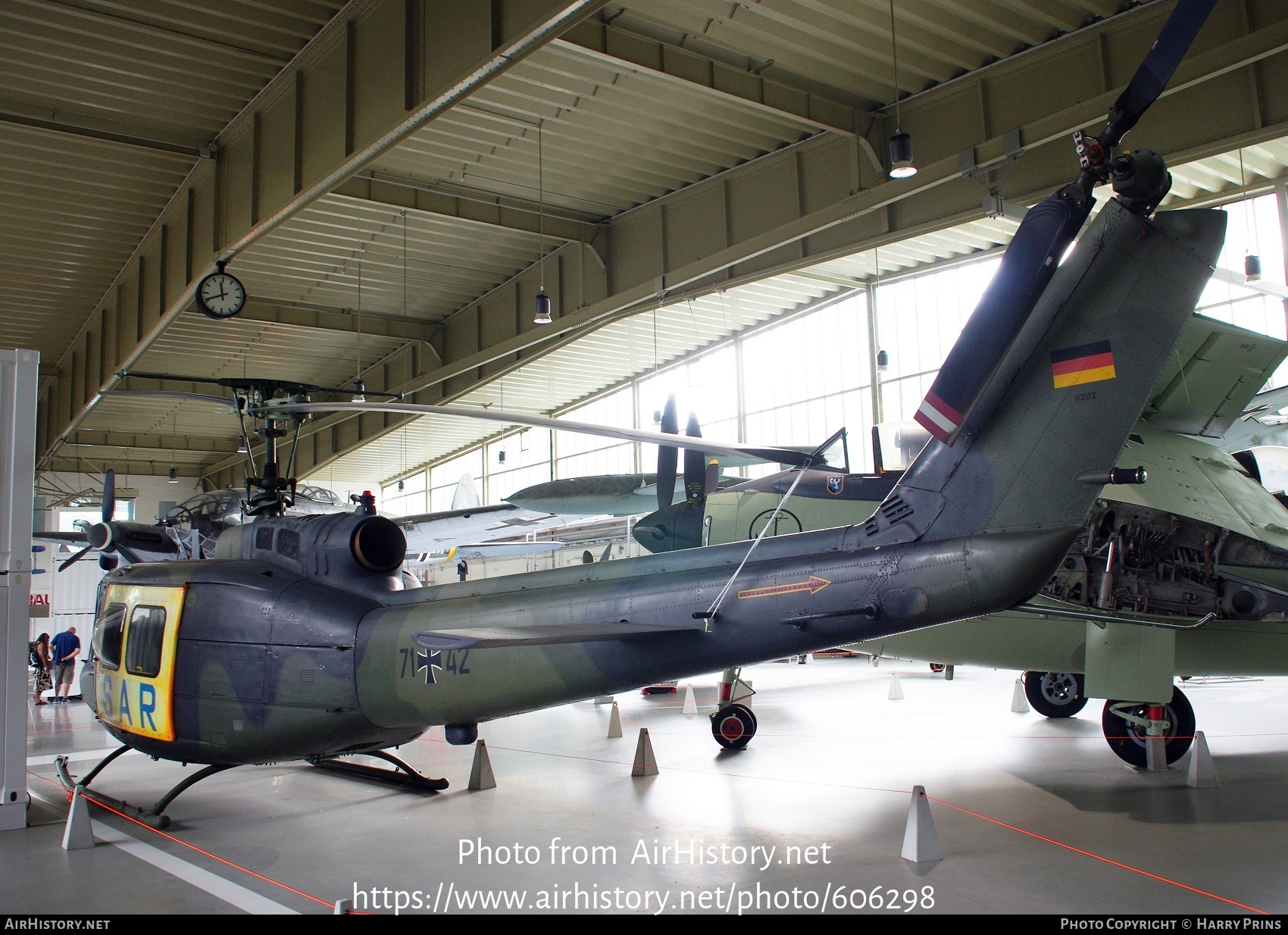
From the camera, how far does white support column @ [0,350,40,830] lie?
22.6 ft

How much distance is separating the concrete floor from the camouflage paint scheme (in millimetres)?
895

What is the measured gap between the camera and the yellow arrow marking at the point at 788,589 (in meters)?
5.29

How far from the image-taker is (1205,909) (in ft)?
14.9

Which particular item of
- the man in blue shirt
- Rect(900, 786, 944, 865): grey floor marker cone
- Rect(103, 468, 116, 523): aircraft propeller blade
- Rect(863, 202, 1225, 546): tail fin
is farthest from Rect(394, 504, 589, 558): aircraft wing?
Rect(863, 202, 1225, 546): tail fin

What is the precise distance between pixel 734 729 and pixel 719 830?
11.1 ft

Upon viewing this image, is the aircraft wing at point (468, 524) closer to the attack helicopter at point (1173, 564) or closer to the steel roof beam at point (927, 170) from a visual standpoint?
the steel roof beam at point (927, 170)

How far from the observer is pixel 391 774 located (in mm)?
8414

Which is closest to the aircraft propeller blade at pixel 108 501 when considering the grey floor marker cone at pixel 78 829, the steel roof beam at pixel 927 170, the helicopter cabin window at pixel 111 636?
the helicopter cabin window at pixel 111 636

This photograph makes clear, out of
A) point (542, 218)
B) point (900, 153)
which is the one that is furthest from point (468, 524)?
point (900, 153)

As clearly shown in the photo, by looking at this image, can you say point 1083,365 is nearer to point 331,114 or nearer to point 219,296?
point 331,114

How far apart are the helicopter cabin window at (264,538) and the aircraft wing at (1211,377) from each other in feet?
24.9

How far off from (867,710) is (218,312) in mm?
11133

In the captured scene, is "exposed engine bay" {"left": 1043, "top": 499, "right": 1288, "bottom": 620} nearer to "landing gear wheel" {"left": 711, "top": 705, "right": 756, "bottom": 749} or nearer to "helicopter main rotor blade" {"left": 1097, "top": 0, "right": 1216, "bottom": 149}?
"landing gear wheel" {"left": 711, "top": 705, "right": 756, "bottom": 749}

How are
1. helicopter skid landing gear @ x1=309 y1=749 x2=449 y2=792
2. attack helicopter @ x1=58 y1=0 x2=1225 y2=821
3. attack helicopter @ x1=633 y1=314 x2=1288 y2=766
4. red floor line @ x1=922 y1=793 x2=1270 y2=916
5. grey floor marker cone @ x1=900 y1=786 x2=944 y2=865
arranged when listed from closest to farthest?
red floor line @ x1=922 y1=793 x2=1270 y2=916 < attack helicopter @ x1=58 y1=0 x2=1225 y2=821 < grey floor marker cone @ x1=900 y1=786 x2=944 y2=865 < attack helicopter @ x1=633 y1=314 x2=1288 y2=766 < helicopter skid landing gear @ x1=309 y1=749 x2=449 y2=792
